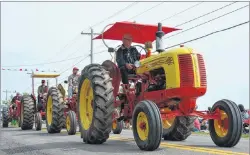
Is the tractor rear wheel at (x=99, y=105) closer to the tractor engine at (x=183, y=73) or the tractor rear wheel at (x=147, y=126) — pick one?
the tractor rear wheel at (x=147, y=126)

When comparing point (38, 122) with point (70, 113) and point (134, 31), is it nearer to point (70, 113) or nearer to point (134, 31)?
point (70, 113)

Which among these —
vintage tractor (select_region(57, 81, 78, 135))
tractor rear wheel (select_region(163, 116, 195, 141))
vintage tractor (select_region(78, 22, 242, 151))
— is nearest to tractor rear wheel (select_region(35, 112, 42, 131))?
vintage tractor (select_region(57, 81, 78, 135))

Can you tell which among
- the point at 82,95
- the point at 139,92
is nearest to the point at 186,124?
the point at 139,92

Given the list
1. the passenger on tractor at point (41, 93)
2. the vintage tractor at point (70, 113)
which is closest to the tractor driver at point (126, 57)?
the vintage tractor at point (70, 113)

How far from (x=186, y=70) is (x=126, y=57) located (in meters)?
2.22

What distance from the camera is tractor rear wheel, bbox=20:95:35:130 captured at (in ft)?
51.6

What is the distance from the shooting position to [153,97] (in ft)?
25.4

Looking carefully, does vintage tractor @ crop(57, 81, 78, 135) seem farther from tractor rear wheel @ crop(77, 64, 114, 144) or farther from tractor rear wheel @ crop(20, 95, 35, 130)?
tractor rear wheel @ crop(77, 64, 114, 144)

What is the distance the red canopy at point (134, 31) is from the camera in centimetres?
873

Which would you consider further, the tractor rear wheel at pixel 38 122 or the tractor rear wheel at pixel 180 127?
the tractor rear wheel at pixel 38 122

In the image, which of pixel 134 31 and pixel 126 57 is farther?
pixel 134 31

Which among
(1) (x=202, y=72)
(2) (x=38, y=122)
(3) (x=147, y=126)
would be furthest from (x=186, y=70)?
(2) (x=38, y=122)

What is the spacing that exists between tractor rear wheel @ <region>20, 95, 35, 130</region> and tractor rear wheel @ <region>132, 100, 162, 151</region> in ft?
31.7

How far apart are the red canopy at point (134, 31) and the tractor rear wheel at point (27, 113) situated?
7696mm
